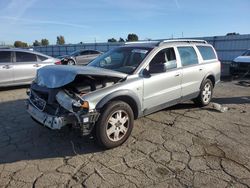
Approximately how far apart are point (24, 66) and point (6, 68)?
615 millimetres

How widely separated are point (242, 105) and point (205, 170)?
4139mm

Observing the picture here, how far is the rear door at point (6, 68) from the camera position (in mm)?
8422

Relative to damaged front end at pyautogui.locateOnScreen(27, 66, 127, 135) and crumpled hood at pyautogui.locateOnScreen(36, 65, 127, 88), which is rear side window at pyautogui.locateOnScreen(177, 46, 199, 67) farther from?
damaged front end at pyautogui.locateOnScreen(27, 66, 127, 135)

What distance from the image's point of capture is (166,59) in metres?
5.29

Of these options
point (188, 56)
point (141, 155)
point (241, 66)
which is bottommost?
point (141, 155)

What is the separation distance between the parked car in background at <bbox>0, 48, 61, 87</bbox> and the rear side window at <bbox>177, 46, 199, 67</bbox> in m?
5.72

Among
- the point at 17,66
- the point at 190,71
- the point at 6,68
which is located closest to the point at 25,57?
the point at 17,66

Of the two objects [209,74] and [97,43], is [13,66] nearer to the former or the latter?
[209,74]

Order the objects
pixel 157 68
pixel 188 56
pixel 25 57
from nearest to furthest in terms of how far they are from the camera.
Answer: pixel 157 68
pixel 188 56
pixel 25 57

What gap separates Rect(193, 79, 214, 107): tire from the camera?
21.2 feet

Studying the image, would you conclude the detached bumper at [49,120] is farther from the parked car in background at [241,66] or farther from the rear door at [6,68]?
the parked car in background at [241,66]

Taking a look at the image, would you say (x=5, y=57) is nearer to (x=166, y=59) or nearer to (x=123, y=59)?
(x=123, y=59)

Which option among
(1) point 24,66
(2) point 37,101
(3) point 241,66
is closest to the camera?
(2) point 37,101

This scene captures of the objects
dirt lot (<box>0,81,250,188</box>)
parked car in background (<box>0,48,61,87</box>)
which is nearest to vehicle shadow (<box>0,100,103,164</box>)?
dirt lot (<box>0,81,250,188</box>)
